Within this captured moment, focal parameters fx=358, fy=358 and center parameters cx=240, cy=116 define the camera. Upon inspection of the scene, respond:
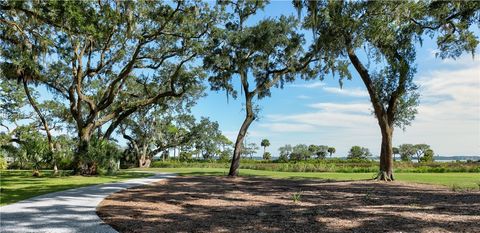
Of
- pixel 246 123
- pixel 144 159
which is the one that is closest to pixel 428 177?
pixel 246 123

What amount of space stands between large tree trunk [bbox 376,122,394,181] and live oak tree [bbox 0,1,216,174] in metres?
→ 11.4

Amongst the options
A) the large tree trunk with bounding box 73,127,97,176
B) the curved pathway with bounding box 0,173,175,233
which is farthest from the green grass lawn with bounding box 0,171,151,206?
the large tree trunk with bounding box 73,127,97,176

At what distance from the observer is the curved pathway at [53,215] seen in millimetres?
6254

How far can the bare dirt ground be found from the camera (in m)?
6.43

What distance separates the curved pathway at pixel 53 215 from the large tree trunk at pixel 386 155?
502 inches

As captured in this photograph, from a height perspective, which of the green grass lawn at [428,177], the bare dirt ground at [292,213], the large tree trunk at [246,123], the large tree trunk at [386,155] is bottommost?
the bare dirt ground at [292,213]

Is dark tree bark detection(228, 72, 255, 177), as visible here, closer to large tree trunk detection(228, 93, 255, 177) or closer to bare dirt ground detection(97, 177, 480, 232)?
large tree trunk detection(228, 93, 255, 177)

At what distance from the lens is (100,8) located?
16391mm

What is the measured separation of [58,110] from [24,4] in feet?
88.4

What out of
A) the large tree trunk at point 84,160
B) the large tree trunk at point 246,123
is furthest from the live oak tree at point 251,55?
the large tree trunk at point 84,160

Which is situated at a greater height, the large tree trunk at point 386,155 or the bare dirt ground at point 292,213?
the large tree trunk at point 386,155

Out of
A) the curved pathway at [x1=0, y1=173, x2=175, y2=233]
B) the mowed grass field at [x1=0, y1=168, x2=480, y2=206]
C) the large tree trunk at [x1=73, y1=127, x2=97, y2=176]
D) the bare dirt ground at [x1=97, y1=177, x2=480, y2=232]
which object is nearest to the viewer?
the curved pathway at [x1=0, y1=173, x2=175, y2=233]

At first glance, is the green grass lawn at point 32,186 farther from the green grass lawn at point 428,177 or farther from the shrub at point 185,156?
the shrub at point 185,156

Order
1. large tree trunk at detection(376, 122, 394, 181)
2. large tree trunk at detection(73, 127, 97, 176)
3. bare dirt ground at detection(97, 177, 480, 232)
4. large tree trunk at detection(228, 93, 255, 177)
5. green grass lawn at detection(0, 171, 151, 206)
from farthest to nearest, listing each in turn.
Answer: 1. large tree trunk at detection(228, 93, 255, 177)
2. large tree trunk at detection(73, 127, 97, 176)
3. large tree trunk at detection(376, 122, 394, 181)
4. green grass lawn at detection(0, 171, 151, 206)
5. bare dirt ground at detection(97, 177, 480, 232)
